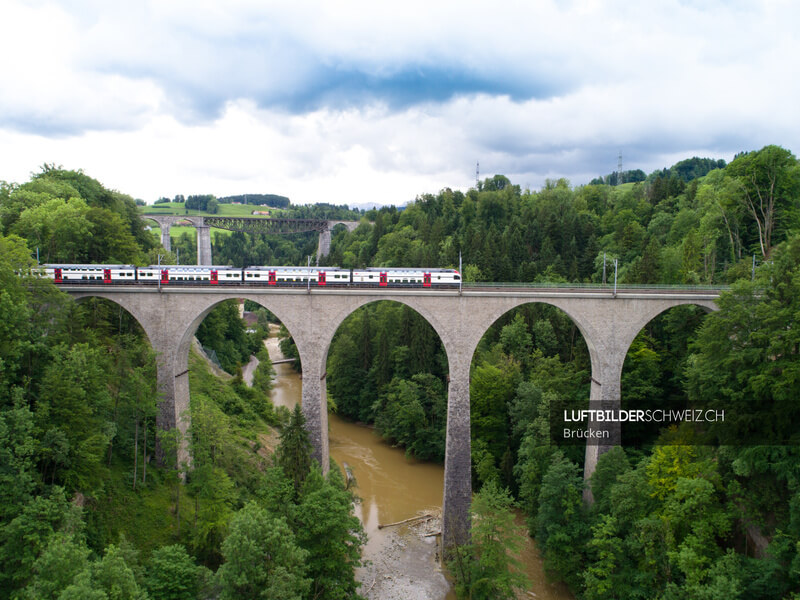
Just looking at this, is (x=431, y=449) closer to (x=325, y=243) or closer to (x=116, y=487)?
(x=116, y=487)

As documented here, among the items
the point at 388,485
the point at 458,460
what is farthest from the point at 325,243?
the point at 458,460

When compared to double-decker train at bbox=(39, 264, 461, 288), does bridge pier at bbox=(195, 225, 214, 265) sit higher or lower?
higher

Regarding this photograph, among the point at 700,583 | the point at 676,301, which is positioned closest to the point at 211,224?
the point at 676,301

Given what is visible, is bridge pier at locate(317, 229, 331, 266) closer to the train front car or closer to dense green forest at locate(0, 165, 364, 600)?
dense green forest at locate(0, 165, 364, 600)

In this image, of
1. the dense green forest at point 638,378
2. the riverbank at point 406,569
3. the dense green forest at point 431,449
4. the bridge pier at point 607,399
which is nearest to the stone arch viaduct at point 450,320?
the bridge pier at point 607,399

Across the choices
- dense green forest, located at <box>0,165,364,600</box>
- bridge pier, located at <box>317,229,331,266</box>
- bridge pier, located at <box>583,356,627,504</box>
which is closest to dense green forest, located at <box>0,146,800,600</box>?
dense green forest, located at <box>0,165,364,600</box>

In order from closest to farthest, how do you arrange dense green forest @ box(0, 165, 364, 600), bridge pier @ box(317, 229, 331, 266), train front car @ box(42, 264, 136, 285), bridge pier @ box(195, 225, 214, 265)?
dense green forest @ box(0, 165, 364, 600), train front car @ box(42, 264, 136, 285), bridge pier @ box(195, 225, 214, 265), bridge pier @ box(317, 229, 331, 266)

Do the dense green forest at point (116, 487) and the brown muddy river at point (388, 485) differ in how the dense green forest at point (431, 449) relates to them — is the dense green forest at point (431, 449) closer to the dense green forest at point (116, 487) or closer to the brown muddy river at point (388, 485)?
the dense green forest at point (116, 487)
